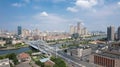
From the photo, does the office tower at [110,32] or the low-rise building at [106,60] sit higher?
the office tower at [110,32]

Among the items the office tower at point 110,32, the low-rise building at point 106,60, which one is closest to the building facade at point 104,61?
the low-rise building at point 106,60

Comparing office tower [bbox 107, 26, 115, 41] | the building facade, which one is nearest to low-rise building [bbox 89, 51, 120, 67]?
the building facade

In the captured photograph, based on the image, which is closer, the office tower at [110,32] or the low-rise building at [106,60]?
the low-rise building at [106,60]

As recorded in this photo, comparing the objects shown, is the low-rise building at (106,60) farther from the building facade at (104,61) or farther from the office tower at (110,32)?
the office tower at (110,32)

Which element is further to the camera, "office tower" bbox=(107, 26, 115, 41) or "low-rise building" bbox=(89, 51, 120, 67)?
"office tower" bbox=(107, 26, 115, 41)

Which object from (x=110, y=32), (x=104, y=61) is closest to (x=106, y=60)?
(x=104, y=61)

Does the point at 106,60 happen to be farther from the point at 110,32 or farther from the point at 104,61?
the point at 110,32

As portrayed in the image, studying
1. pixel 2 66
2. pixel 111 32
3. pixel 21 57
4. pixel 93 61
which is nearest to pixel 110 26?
pixel 111 32

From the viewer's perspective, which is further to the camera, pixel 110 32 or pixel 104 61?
pixel 110 32

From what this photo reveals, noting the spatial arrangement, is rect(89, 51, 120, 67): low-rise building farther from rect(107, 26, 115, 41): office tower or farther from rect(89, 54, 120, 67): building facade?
rect(107, 26, 115, 41): office tower

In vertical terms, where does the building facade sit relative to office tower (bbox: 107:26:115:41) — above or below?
below

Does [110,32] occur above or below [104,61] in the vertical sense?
above

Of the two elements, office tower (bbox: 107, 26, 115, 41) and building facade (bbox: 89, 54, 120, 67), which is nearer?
building facade (bbox: 89, 54, 120, 67)
